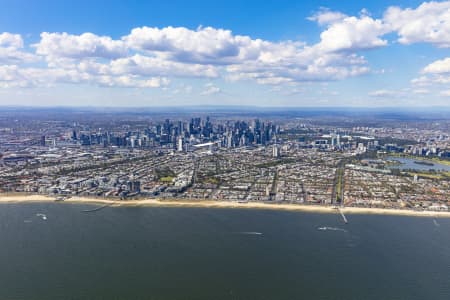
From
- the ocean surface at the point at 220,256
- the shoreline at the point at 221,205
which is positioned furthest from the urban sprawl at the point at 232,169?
the ocean surface at the point at 220,256

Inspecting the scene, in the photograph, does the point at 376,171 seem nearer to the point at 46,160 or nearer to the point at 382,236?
the point at 382,236

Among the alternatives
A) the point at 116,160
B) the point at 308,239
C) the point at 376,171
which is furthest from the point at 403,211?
the point at 116,160

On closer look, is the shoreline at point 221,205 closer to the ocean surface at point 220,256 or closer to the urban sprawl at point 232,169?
the urban sprawl at point 232,169

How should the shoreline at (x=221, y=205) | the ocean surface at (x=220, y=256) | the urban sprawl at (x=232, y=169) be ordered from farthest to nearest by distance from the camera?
the urban sprawl at (x=232, y=169) < the shoreline at (x=221, y=205) < the ocean surface at (x=220, y=256)

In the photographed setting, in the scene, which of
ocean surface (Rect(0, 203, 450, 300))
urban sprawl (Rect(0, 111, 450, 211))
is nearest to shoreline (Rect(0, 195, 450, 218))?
urban sprawl (Rect(0, 111, 450, 211))

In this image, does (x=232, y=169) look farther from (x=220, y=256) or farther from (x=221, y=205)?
(x=220, y=256)

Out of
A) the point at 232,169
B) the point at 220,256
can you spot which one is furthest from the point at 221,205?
the point at 232,169
